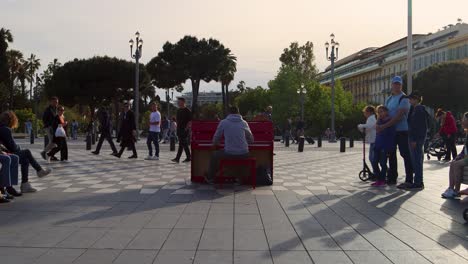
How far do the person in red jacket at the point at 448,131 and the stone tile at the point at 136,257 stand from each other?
13.6 meters

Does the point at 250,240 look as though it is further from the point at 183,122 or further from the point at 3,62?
the point at 3,62

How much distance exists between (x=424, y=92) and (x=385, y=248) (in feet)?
220

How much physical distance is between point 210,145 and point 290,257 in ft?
18.0

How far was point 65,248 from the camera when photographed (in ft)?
16.0

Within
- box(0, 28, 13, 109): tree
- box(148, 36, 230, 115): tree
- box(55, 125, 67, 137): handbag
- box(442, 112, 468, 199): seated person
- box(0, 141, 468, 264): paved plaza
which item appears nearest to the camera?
box(0, 141, 468, 264): paved plaza

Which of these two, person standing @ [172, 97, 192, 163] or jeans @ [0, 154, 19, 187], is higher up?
person standing @ [172, 97, 192, 163]

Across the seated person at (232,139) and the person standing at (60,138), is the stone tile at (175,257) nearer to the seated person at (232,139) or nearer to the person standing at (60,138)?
the seated person at (232,139)

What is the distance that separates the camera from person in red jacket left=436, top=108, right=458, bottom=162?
16094 mm

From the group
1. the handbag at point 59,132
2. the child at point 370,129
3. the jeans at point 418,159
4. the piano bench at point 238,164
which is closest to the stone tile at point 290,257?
the piano bench at point 238,164

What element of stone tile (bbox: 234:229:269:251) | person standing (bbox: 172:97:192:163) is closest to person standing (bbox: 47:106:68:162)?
person standing (bbox: 172:97:192:163)

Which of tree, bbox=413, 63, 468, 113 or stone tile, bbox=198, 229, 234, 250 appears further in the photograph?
tree, bbox=413, 63, 468, 113

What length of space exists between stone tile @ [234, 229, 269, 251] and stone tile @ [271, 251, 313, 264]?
23 centimetres

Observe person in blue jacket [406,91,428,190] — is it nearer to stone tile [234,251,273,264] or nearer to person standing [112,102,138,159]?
stone tile [234,251,273,264]

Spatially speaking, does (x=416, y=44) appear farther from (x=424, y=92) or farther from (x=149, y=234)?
(x=149, y=234)
